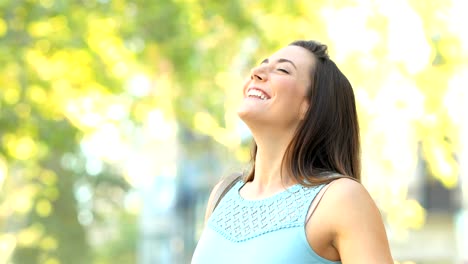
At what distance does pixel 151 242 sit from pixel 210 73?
2899cm

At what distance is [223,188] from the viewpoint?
3.08m

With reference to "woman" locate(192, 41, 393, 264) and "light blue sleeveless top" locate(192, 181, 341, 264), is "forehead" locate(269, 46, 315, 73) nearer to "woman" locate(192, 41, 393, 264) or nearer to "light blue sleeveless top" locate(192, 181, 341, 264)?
"woman" locate(192, 41, 393, 264)

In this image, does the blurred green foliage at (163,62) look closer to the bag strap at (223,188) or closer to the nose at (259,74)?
the bag strap at (223,188)

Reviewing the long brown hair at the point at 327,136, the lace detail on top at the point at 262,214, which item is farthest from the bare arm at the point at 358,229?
the long brown hair at the point at 327,136

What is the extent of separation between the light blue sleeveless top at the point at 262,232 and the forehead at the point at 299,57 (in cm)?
36

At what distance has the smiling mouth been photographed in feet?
9.34

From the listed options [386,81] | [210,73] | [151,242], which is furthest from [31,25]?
[151,242]

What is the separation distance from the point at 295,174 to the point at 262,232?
208 mm

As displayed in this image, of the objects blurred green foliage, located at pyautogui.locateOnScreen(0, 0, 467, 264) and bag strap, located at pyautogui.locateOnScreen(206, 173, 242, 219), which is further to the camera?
blurred green foliage, located at pyautogui.locateOnScreen(0, 0, 467, 264)

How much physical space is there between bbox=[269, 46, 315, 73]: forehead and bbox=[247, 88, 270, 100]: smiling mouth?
11 cm

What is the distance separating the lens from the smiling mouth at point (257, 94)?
2848 mm

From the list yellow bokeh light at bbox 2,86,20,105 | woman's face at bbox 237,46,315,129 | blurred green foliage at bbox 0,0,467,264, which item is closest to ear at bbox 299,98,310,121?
woman's face at bbox 237,46,315,129

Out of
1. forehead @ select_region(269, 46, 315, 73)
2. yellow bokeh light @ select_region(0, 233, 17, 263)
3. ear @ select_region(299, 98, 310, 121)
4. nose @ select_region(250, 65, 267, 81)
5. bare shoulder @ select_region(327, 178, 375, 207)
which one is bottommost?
bare shoulder @ select_region(327, 178, 375, 207)

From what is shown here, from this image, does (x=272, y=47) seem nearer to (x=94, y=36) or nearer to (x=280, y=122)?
(x=94, y=36)
